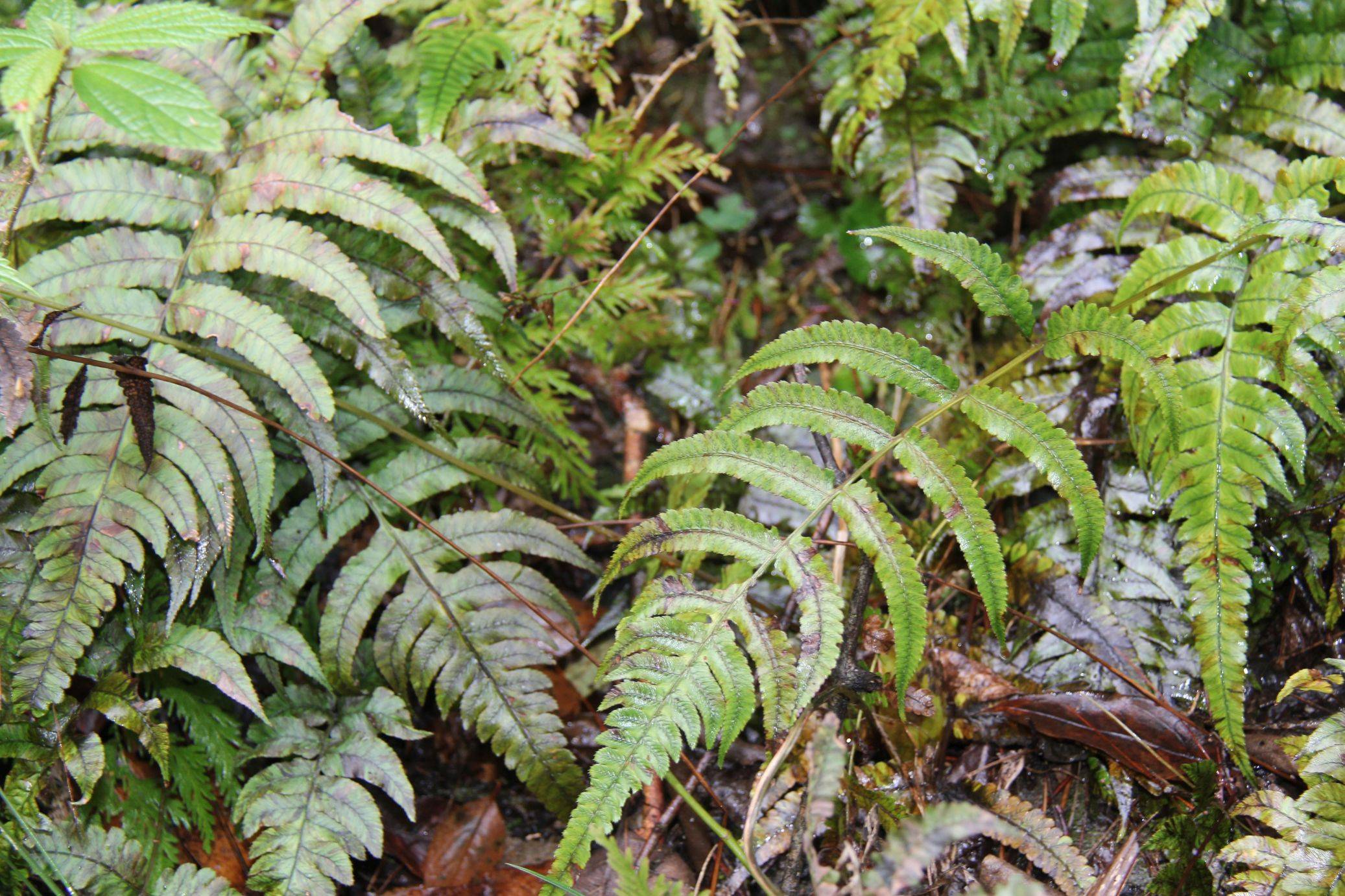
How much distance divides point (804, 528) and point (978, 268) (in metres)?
0.78

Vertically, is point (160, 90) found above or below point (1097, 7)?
below

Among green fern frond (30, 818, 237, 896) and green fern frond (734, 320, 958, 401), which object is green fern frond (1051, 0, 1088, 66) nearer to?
green fern frond (734, 320, 958, 401)

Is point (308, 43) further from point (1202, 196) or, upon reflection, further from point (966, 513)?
point (1202, 196)

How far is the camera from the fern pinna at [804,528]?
6.09 feet

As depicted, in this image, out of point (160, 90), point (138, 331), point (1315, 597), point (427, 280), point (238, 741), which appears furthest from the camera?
point (427, 280)

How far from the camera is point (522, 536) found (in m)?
2.53

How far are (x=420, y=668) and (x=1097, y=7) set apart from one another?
3.17 m

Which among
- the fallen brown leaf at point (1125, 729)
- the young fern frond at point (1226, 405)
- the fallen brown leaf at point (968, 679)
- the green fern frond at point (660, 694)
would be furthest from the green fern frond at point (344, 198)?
the fallen brown leaf at point (1125, 729)

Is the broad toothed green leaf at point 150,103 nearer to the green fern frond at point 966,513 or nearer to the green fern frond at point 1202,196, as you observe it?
the green fern frond at point 966,513

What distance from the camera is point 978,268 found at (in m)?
2.12

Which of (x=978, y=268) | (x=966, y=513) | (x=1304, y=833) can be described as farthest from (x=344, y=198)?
(x=1304, y=833)

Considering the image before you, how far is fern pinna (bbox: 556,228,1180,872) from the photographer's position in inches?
73.0

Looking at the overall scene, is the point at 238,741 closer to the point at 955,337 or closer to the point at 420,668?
the point at 420,668

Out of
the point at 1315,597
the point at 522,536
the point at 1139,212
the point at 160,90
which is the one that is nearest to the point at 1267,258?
the point at 1139,212
